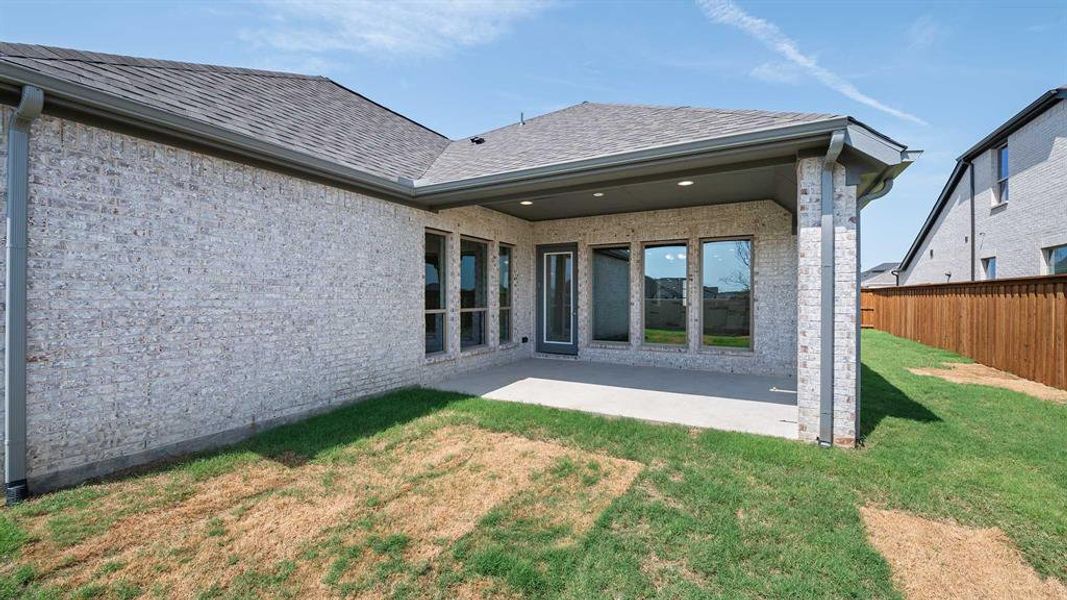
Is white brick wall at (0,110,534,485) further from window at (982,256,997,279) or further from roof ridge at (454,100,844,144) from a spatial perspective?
window at (982,256,997,279)

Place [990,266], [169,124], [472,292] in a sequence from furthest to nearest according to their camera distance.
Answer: [990,266] → [472,292] → [169,124]

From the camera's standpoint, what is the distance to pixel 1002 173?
12.6 m

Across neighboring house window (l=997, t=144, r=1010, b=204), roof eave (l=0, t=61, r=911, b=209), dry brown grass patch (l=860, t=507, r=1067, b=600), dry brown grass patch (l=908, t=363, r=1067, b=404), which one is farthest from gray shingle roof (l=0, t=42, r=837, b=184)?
neighboring house window (l=997, t=144, r=1010, b=204)

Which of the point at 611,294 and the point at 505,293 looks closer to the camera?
the point at 505,293

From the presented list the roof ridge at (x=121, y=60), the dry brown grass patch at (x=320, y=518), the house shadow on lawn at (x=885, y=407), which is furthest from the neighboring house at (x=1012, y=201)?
the roof ridge at (x=121, y=60)

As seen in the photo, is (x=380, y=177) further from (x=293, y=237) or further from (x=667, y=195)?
(x=667, y=195)

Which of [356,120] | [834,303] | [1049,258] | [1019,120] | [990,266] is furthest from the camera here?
[990,266]

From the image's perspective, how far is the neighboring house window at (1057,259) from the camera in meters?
9.82

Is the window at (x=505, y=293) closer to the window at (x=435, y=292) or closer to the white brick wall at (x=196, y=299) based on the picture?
the window at (x=435, y=292)

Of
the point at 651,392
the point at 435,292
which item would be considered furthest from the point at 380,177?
the point at 651,392

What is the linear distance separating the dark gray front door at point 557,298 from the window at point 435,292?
274 cm

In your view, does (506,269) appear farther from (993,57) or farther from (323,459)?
(993,57)

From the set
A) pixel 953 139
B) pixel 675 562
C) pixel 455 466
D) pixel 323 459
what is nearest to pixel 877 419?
pixel 675 562

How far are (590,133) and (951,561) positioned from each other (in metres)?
6.08
